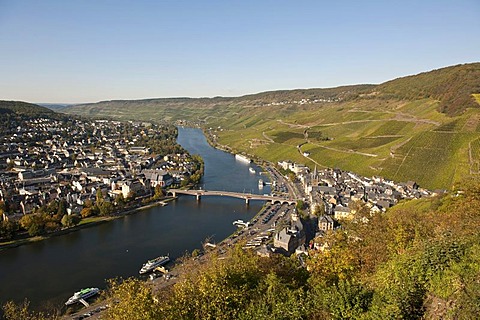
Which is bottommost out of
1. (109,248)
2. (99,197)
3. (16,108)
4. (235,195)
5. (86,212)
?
(109,248)

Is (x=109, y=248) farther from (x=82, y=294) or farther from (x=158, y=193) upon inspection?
(x=158, y=193)

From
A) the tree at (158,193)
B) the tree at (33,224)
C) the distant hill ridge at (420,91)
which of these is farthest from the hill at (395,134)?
the tree at (33,224)

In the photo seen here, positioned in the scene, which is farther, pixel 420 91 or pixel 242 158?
pixel 420 91

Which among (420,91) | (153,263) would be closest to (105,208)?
(153,263)

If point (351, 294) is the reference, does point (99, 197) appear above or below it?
below

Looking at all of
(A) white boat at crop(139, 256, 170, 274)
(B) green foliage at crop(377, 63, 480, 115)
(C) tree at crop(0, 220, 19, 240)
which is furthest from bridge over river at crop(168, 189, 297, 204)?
(B) green foliage at crop(377, 63, 480, 115)

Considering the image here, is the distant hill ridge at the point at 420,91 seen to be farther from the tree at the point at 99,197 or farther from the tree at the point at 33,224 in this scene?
the tree at the point at 33,224

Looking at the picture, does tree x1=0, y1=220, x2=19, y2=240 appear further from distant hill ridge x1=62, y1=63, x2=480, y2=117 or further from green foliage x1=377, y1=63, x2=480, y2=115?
distant hill ridge x1=62, y1=63, x2=480, y2=117
